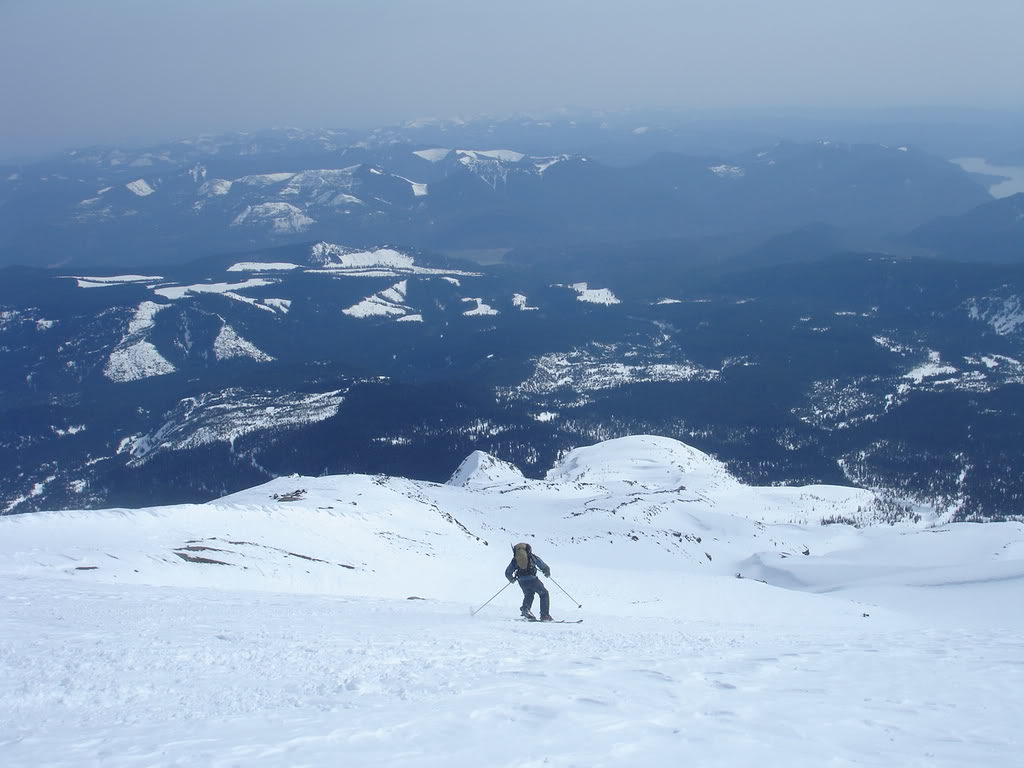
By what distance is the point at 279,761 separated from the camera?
10195 mm

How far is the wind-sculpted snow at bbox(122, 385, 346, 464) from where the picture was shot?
6624 inches

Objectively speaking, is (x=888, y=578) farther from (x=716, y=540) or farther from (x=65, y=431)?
(x=65, y=431)

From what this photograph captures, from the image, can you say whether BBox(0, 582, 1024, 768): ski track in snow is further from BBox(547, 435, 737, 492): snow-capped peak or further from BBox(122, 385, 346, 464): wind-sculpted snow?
BBox(122, 385, 346, 464): wind-sculpted snow

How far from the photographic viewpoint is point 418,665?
52.3ft

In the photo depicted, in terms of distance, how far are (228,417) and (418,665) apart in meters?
178

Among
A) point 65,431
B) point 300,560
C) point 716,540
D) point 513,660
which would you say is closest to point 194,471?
point 65,431

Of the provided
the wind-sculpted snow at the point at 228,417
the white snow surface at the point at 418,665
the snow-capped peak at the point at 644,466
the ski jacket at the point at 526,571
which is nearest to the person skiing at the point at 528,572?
the ski jacket at the point at 526,571

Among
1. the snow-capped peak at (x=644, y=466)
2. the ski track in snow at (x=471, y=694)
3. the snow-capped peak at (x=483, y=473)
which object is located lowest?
the snow-capped peak at (x=644, y=466)

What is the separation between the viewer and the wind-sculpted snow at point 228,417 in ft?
552

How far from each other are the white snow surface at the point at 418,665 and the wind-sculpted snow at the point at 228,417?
135m

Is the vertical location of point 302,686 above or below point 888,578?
above

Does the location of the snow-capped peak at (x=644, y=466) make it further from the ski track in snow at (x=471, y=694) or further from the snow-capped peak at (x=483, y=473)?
the ski track in snow at (x=471, y=694)

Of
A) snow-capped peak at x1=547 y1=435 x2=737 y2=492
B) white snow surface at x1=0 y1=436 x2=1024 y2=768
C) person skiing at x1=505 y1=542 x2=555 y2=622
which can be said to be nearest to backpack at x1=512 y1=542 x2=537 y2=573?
person skiing at x1=505 y1=542 x2=555 y2=622

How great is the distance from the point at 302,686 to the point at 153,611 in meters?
9.84
